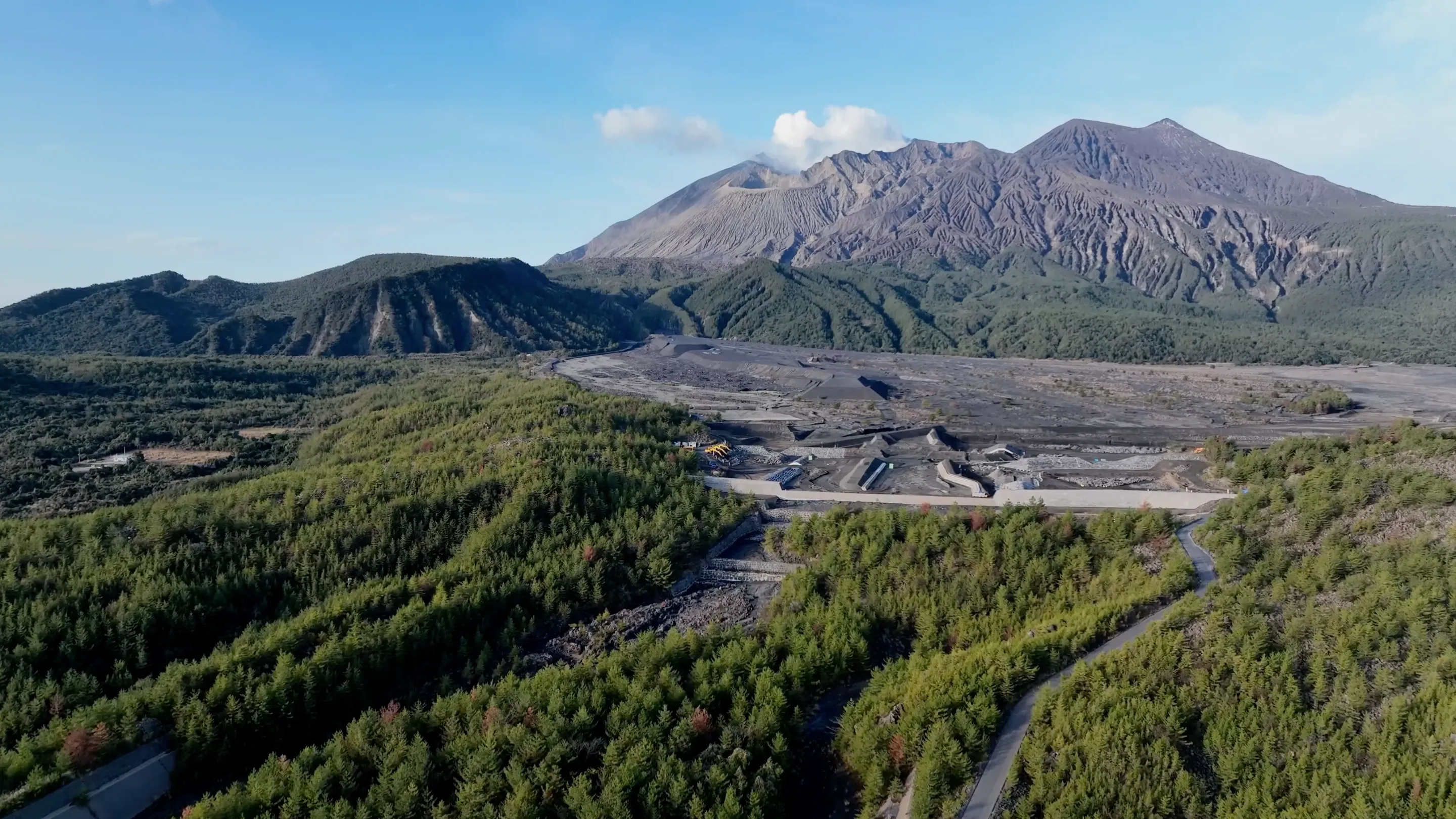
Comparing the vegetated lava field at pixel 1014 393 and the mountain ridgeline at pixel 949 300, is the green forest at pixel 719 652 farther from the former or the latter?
the mountain ridgeline at pixel 949 300

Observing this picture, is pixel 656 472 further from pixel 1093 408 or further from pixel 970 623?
pixel 1093 408

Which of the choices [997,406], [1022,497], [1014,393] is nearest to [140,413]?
[1022,497]

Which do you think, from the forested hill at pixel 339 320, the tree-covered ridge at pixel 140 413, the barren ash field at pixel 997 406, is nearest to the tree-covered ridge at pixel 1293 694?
the barren ash field at pixel 997 406

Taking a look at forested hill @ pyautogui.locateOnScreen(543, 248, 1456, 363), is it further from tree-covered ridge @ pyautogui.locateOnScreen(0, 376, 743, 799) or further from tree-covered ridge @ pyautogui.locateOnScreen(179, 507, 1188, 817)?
tree-covered ridge @ pyautogui.locateOnScreen(0, 376, 743, 799)

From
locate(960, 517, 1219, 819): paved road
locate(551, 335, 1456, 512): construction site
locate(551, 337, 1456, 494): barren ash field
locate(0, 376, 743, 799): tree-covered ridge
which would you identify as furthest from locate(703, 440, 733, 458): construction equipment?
locate(960, 517, 1219, 819): paved road

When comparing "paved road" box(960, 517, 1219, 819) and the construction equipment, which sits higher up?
the construction equipment

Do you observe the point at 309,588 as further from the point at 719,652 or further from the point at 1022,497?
the point at 1022,497
